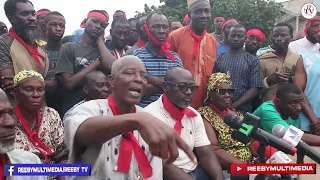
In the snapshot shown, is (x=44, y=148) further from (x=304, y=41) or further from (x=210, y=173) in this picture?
(x=304, y=41)

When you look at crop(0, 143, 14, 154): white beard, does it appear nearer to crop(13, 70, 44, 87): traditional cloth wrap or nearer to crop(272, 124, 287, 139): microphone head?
crop(13, 70, 44, 87): traditional cloth wrap

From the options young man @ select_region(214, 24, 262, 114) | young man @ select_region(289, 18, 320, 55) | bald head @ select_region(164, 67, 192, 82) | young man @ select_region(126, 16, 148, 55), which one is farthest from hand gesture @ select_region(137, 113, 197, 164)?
young man @ select_region(289, 18, 320, 55)

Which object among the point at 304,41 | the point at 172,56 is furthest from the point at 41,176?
the point at 304,41

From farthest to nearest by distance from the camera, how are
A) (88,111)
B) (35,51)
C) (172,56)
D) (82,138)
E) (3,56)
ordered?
(172,56) → (35,51) → (3,56) → (88,111) → (82,138)

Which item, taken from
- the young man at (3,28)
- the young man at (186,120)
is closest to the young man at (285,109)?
the young man at (186,120)

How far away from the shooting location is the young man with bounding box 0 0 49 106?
172 inches

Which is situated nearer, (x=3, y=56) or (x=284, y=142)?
(x=284, y=142)

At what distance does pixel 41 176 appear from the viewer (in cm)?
305

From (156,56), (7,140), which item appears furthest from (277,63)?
(7,140)

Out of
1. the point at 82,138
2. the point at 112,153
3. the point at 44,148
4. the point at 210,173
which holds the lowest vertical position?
the point at 210,173

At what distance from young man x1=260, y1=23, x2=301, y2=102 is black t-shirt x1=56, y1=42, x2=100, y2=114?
2.50 m

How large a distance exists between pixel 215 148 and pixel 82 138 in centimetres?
259

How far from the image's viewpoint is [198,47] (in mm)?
5691

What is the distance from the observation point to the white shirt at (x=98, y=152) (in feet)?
8.49
